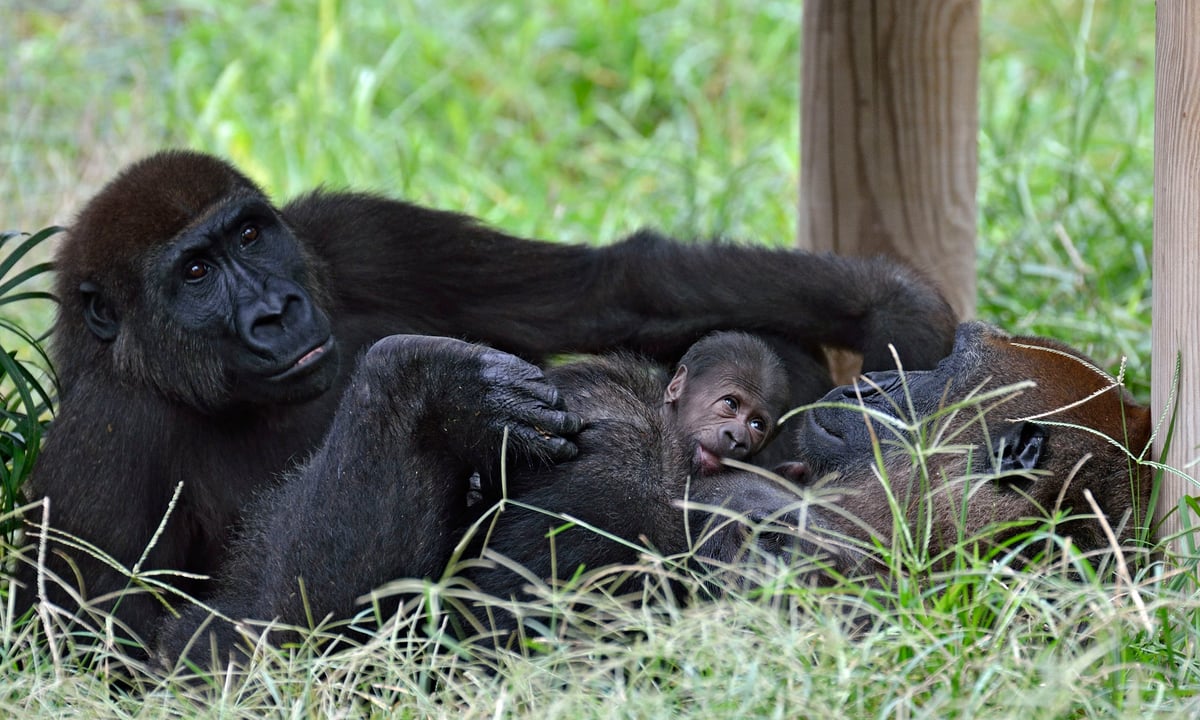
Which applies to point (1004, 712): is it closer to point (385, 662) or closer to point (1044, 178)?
point (385, 662)

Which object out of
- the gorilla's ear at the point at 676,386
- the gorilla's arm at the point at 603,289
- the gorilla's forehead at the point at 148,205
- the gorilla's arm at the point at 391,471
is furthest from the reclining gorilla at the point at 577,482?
the gorilla's forehead at the point at 148,205

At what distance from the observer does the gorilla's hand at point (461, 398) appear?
272 cm

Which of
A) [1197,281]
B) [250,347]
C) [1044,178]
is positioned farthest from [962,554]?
[1044,178]

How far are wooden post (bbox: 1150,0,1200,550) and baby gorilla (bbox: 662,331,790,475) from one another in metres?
0.86

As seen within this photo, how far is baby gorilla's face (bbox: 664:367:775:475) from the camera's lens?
3080 millimetres

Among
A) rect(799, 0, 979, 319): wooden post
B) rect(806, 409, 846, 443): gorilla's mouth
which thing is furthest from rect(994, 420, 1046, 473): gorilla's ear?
rect(799, 0, 979, 319): wooden post

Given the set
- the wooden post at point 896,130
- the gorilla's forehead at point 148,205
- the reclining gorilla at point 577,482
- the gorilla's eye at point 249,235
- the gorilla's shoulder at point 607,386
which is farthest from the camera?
the wooden post at point 896,130

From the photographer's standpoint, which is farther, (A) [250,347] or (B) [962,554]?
(A) [250,347]

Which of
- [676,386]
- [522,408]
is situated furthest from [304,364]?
[676,386]

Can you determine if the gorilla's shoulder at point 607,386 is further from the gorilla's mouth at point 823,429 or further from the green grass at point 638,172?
the green grass at point 638,172

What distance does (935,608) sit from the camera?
237cm

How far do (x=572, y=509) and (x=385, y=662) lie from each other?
54 centimetres

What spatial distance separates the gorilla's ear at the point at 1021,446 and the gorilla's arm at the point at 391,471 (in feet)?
2.98

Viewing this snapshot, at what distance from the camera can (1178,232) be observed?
8.59 feet
